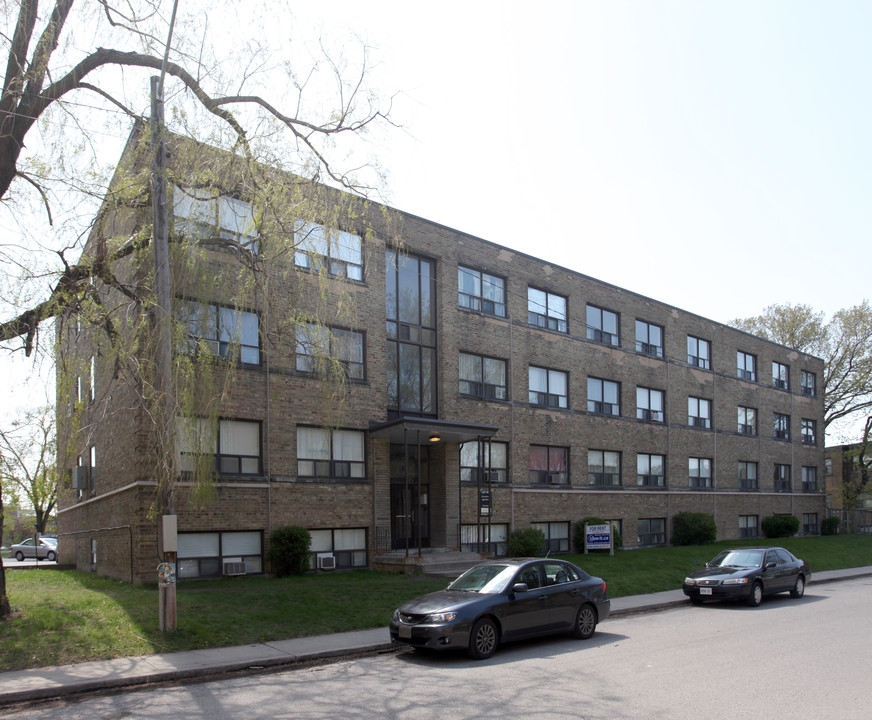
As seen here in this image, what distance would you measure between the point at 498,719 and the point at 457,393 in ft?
57.5

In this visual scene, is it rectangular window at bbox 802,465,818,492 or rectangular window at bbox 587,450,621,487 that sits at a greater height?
rectangular window at bbox 587,450,621,487

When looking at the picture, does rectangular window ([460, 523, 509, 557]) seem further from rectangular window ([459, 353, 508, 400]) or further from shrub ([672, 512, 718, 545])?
shrub ([672, 512, 718, 545])

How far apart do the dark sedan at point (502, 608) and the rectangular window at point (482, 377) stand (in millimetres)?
12882

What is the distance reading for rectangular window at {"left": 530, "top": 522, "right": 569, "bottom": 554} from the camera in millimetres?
27672

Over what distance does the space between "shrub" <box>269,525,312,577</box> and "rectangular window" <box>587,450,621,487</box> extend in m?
14.0

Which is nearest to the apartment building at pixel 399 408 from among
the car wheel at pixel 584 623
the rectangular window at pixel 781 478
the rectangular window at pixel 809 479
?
the rectangular window at pixel 781 478

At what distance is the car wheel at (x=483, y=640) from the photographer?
1077 cm

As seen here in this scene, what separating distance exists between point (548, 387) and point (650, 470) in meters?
7.78

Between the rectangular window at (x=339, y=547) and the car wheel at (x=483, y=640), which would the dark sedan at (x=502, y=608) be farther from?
the rectangular window at (x=339, y=547)

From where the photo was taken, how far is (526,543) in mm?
24984

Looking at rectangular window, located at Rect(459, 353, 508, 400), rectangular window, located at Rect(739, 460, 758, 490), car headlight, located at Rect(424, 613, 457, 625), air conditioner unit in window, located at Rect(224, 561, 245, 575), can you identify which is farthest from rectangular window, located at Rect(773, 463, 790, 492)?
car headlight, located at Rect(424, 613, 457, 625)

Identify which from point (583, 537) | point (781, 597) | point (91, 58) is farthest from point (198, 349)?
point (583, 537)

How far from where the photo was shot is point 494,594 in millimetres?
11445

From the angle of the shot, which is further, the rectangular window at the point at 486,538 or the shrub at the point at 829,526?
the shrub at the point at 829,526
